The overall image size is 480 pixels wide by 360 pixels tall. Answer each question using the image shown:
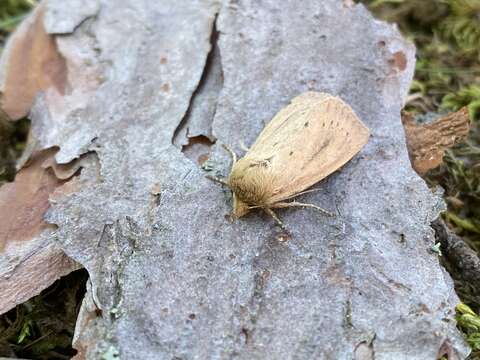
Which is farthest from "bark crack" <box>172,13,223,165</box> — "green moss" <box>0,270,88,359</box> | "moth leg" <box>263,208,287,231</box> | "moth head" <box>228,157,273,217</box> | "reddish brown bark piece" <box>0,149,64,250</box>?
"green moss" <box>0,270,88,359</box>

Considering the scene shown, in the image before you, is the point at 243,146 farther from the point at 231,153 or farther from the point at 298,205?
the point at 298,205

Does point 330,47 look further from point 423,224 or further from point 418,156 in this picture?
point 423,224

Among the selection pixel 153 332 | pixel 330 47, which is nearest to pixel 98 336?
pixel 153 332

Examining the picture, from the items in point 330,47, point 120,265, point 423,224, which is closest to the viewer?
point 120,265

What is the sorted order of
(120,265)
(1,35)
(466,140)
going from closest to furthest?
(120,265), (466,140), (1,35)

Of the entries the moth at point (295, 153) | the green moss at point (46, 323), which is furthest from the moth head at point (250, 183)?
the green moss at point (46, 323)

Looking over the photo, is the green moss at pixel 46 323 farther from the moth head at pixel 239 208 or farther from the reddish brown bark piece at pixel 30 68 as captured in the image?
the reddish brown bark piece at pixel 30 68

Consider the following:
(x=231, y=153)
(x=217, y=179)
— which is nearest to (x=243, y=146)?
(x=231, y=153)
